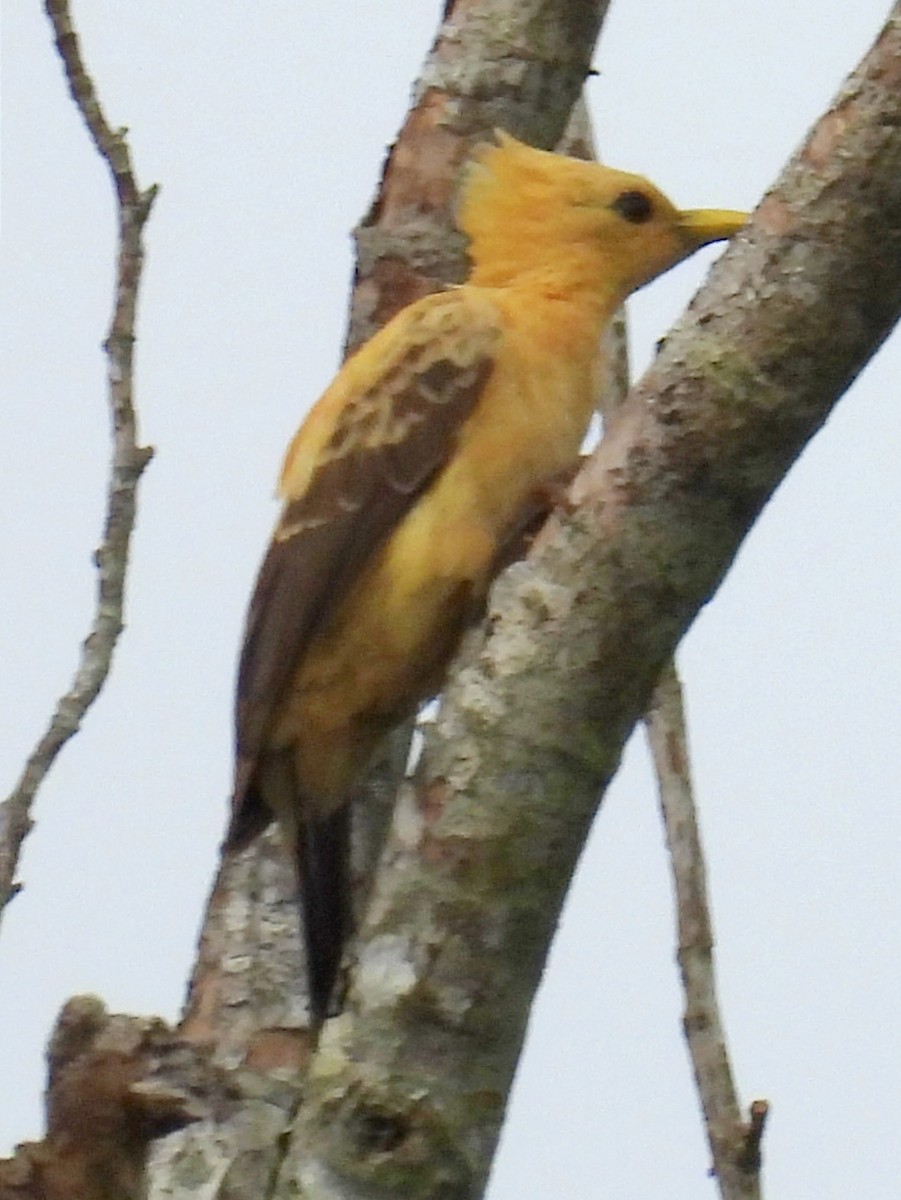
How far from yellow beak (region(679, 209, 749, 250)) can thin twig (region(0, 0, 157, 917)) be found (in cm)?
138

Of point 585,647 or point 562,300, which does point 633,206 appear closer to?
point 562,300

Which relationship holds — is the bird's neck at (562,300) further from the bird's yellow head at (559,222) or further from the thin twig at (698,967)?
the thin twig at (698,967)

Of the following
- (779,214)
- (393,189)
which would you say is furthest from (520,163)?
(779,214)

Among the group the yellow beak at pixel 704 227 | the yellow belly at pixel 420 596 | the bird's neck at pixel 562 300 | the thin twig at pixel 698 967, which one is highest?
the yellow beak at pixel 704 227

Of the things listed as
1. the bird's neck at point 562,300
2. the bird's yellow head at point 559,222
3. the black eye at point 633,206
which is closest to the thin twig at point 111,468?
the bird's neck at point 562,300

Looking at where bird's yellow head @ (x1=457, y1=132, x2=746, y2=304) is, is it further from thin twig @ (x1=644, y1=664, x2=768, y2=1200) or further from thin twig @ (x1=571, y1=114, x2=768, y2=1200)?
thin twig @ (x1=644, y1=664, x2=768, y2=1200)

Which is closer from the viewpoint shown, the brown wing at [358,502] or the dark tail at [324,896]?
the dark tail at [324,896]

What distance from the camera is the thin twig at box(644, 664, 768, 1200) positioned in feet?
9.07

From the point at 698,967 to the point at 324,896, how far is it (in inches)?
26.4

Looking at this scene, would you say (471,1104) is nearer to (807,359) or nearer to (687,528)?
(687,528)

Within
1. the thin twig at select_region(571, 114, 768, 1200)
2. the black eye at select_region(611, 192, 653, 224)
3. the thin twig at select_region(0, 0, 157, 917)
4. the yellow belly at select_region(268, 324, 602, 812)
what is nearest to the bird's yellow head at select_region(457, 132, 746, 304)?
the black eye at select_region(611, 192, 653, 224)

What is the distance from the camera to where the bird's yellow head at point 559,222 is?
157 inches

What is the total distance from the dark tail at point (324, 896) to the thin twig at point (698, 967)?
0.55m

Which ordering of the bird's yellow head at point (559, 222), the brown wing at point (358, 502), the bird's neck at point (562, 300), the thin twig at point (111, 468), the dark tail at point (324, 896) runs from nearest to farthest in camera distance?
the thin twig at point (111, 468) < the dark tail at point (324, 896) < the brown wing at point (358, 502) < the bird's neck at point (562, 300) < the bird's yellow head at point (559, 222)
